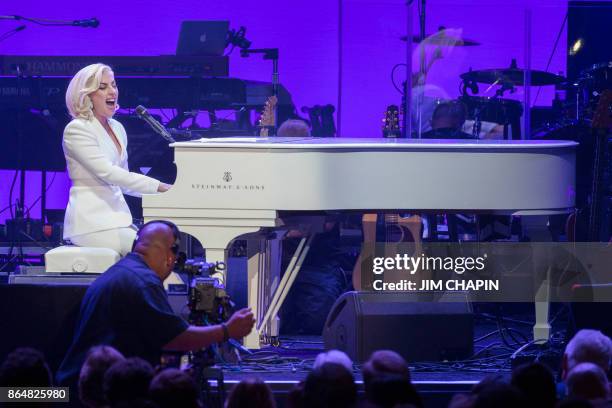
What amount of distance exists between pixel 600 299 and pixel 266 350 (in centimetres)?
217

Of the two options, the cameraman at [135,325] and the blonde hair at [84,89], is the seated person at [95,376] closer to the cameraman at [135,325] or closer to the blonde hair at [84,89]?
the cameraman at [135,325]

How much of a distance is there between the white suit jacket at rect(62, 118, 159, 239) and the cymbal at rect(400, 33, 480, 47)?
349 centimetres

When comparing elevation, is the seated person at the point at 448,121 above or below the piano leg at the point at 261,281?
above

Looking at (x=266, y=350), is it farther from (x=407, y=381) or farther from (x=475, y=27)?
(x=475, y=27)

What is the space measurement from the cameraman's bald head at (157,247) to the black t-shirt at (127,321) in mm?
147

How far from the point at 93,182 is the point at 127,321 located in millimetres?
1732

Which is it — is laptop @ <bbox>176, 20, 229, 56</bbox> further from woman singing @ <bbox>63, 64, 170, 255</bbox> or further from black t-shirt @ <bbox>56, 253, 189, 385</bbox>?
black t-shirt @ <bbox>56, 253, 189, 385</bbox>

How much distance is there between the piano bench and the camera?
5.95 meters

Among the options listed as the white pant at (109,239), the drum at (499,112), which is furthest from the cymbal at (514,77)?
the white pant at (109,239)

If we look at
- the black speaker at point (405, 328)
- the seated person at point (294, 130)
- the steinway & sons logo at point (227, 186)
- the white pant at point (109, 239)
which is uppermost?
the seated person at point (294, 130)

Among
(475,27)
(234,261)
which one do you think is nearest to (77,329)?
(234,261)

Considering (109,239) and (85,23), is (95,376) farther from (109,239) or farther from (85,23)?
(85,23)

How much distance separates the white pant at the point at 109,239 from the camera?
20.2 feet

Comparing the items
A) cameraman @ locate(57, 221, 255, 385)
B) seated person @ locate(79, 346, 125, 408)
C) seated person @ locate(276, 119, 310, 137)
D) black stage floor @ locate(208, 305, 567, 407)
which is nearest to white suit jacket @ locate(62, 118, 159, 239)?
black stage floor @ locate(208, 305, 567, 407)
